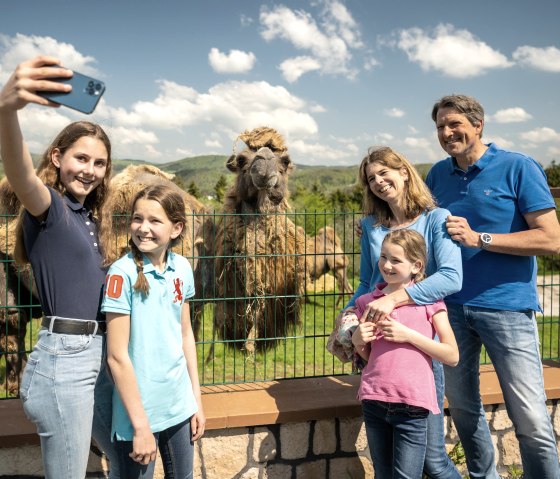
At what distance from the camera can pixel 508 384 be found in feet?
10.3

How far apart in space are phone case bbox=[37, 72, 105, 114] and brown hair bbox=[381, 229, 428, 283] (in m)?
1.57

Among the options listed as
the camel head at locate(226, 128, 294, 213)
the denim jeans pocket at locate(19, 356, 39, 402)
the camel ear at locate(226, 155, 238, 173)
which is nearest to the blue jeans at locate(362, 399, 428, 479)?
the denim jeans pocket at locate(19, 356, 39, 402)

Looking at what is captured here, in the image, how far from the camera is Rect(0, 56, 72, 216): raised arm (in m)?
1.83

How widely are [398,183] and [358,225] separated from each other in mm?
498

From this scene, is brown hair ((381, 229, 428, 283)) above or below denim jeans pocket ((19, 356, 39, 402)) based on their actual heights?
above

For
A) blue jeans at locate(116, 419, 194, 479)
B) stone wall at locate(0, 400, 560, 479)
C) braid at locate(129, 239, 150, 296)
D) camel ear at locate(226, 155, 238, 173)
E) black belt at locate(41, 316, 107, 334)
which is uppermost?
camel ear at locate(226, 155, 238, 173)

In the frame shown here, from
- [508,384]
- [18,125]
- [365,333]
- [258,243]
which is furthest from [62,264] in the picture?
[258,243]

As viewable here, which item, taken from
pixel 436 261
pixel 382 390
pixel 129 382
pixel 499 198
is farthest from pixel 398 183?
pixel 129 382

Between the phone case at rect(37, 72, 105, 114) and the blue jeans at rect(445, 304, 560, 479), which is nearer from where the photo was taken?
the phone case at rect(37, 72, 105, 114)

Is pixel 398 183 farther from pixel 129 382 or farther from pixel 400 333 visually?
pixel 129 382

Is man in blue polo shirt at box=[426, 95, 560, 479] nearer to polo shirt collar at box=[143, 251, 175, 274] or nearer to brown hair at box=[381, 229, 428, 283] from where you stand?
brown hair at box=[381, 229, 428, 283]

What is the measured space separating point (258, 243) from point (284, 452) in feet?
7.23

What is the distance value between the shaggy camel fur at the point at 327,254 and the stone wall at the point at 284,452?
3.39 feet

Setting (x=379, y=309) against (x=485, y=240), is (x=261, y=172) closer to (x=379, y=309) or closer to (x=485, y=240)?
(x=485, y=240)
